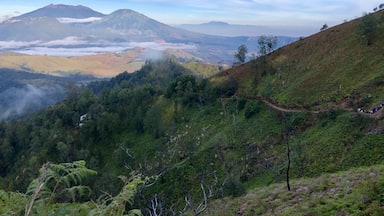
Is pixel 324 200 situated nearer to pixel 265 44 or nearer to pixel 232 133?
pixel 232 133

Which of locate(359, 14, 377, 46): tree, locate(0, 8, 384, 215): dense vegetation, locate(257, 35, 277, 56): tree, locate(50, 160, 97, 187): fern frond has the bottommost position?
locate(0, 8, 384, 215): dense vegetation

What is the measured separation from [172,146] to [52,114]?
1285 inches

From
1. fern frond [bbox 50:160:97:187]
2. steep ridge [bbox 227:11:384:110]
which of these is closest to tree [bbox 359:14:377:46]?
steep ridge [bbox 227:11:384:110]

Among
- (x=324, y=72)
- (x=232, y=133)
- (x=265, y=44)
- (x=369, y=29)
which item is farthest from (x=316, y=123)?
(x=265, y=44)

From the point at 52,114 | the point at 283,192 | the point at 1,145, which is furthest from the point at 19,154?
the point at 283,192

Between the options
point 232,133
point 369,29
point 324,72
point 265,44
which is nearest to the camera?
point 232,133

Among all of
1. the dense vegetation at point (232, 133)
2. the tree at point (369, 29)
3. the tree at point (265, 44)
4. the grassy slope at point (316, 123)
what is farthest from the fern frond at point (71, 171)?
the tree at point (265, 44)

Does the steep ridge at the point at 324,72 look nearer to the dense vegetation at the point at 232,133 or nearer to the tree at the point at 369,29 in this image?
the dense vegetation at the point at 232,133

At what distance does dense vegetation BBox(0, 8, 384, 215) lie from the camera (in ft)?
81.1

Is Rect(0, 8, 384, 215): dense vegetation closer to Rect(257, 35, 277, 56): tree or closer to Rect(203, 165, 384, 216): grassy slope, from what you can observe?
Rect(203, 165, 384, 216): grassy slope

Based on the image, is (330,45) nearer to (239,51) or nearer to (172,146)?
(239,51)

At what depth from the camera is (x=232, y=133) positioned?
4303cm

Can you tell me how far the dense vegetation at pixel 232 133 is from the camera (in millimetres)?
24713

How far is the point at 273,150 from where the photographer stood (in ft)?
116
